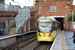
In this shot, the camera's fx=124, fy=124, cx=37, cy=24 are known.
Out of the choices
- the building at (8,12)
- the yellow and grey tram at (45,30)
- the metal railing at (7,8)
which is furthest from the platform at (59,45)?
the building at (8,12)

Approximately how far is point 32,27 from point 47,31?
20382 mm

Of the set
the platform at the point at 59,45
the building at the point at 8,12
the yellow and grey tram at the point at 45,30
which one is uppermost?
the building at the point at 8,12

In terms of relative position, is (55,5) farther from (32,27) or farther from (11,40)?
(11,40)

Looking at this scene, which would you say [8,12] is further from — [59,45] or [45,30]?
[59,45]

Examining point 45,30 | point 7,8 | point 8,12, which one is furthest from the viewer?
point 8,12

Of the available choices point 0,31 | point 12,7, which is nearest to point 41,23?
point 0,31

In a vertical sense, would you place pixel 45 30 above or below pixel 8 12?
below

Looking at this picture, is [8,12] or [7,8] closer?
[7,8]

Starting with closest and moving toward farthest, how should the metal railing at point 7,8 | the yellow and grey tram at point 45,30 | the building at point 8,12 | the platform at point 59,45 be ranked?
the platform at point 59,45
the yellow and grey tram at point 45,30
the metal railing at point 7,8
the building at point 8,12

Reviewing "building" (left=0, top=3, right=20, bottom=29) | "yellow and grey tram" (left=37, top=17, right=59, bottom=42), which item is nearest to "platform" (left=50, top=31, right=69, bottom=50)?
"yellow and grey tram" (left=37, top=17, right=59, bottom=42)

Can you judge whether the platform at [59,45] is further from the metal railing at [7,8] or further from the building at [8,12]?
the building at [8,12]

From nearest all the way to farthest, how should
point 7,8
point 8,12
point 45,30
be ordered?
1. point 45,30
2. point 7,8
3. point 8,12

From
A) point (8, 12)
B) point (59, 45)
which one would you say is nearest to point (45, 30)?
point (59, 45)

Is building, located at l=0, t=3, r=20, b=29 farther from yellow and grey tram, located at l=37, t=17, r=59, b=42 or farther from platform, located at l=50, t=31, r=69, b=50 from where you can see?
→ platform, located at l=50, t=31, r=69, b=50
